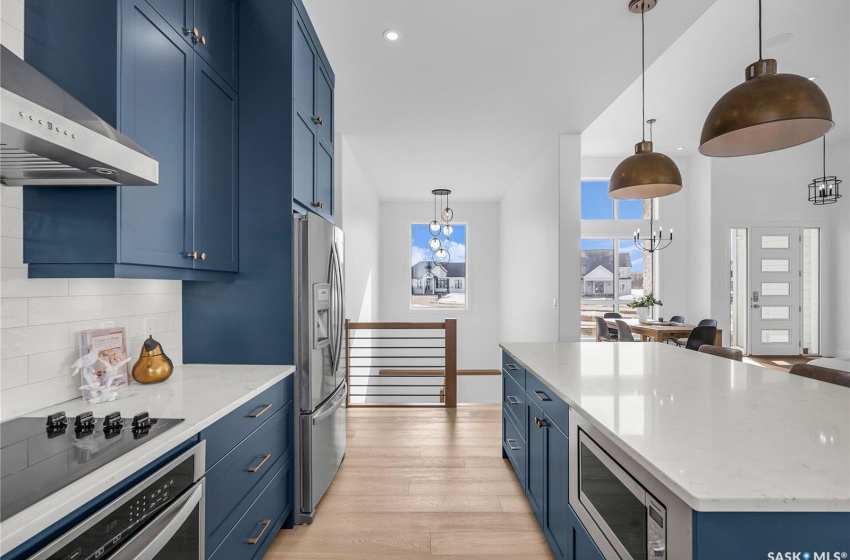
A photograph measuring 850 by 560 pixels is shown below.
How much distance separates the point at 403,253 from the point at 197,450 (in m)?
6.57

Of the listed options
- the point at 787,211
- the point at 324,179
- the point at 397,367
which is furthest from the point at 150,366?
the point at 787,211

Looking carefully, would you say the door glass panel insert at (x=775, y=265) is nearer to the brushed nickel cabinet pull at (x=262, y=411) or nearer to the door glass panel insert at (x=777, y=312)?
the door glass panel insert at (x=777, y=312)

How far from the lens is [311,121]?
8.23 feet

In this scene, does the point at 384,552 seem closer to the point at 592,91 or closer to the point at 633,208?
the point at 592,91

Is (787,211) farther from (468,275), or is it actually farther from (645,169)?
(645,169)

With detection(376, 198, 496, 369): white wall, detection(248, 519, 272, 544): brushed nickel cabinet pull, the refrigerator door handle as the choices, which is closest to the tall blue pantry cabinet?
the refrigerator door handle

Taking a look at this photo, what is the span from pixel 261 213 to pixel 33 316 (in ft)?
3.32

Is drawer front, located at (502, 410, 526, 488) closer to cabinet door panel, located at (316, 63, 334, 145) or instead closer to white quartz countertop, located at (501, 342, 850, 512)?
white quartz countertop, located at (501, 342, 850, 512)

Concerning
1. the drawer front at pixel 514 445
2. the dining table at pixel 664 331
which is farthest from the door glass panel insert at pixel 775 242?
the drawer front at pixel 514 445

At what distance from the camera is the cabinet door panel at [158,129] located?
141 cm

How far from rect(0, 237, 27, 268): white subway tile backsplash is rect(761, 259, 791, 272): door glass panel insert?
8.89 metres

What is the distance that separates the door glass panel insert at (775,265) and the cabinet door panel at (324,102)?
24.5 ft

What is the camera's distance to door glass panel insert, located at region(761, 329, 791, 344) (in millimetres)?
6871

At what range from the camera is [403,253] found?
7781 mm
